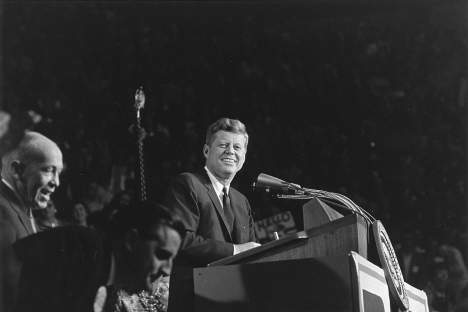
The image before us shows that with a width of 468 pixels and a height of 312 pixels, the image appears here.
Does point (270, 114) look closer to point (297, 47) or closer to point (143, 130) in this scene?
point (297, 47)

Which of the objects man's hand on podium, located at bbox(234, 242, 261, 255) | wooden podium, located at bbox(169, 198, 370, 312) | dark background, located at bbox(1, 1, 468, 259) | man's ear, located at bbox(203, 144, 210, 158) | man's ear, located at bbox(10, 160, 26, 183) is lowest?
wooden podium, located at bbox(169, 198, 370, 312)

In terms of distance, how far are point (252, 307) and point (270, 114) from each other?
1818 mm

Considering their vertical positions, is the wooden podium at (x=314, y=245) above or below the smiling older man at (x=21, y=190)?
below

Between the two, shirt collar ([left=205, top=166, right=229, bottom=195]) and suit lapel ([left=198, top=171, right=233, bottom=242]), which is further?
shirt collar ([left=205, top=166, right=229, bottom=195])

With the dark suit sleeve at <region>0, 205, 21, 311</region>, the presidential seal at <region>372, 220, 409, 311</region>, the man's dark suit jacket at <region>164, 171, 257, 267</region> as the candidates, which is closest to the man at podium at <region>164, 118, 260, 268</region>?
the man's dark suit jacket at <region>164, 171, 257, 267</region>

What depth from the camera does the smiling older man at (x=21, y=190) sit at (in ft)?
9.07

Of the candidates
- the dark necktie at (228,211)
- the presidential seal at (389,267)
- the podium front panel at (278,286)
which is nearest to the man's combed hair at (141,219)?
the dark necktie at (228,211)

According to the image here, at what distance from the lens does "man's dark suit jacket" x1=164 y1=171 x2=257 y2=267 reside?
2.60 m

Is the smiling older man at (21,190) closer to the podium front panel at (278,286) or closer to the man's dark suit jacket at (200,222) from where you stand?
the man's dark suit jacket at (200,222)

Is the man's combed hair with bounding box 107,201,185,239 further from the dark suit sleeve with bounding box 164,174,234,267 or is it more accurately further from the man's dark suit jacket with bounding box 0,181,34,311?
the man's dark suit jacket with bounding box 0,181,34,311

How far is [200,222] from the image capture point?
8.99 feet

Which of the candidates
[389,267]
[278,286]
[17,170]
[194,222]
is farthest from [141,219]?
[389,267]

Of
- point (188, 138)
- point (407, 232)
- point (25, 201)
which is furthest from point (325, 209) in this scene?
point (407, 232)

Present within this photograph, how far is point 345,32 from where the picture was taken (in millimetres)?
3902
